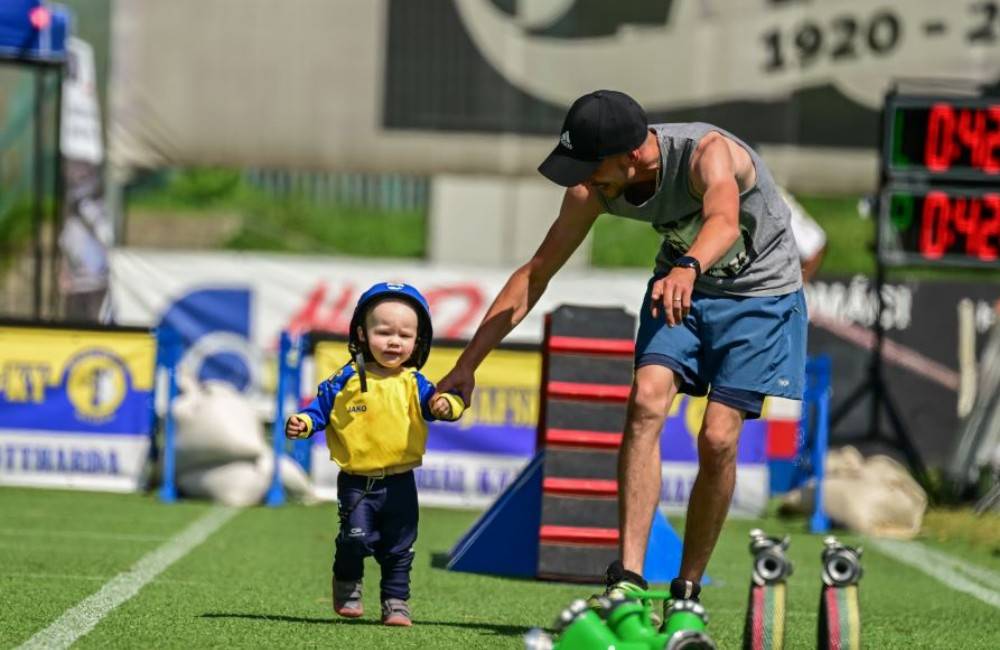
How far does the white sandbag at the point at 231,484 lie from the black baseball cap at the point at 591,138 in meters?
7.21

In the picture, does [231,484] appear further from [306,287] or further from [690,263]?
[690,263]

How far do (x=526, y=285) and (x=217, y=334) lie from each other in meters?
10.2

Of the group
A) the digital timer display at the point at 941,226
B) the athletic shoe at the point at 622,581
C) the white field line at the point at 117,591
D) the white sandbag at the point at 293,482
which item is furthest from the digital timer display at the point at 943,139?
the athletic shoe at the point at 622,581

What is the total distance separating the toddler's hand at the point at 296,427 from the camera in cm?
594

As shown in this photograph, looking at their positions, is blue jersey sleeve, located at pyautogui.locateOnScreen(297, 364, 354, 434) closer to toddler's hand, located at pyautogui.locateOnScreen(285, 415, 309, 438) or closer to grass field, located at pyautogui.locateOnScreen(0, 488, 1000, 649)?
toddler's hand, located at pyautogui.locateOnScreen(285, 415, 309, 438)

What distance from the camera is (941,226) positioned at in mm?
14062

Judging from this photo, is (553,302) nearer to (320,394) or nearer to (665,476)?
(665,476)

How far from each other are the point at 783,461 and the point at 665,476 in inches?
59.9

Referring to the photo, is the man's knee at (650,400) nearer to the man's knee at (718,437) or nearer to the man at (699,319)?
the man at (699,319)

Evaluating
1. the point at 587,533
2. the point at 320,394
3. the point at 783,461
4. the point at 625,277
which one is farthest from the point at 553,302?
the point at 320,394

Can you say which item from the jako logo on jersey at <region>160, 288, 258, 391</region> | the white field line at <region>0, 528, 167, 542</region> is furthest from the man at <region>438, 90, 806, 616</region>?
the jako logo on jersey at <region>160, 288, 258, 391</region>

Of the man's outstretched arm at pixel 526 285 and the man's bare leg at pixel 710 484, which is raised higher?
the man's outstretched arm at pixel 526 285

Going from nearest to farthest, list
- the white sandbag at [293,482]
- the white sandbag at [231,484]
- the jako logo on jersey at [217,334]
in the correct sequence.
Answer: the white sandbag at [231,484], the white sandbag at [293,482], the jako logo on jersey at [217,334]

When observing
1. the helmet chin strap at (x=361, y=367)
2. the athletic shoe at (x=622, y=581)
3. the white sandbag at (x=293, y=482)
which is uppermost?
the helmet chin strap at (x=361, y=367)
